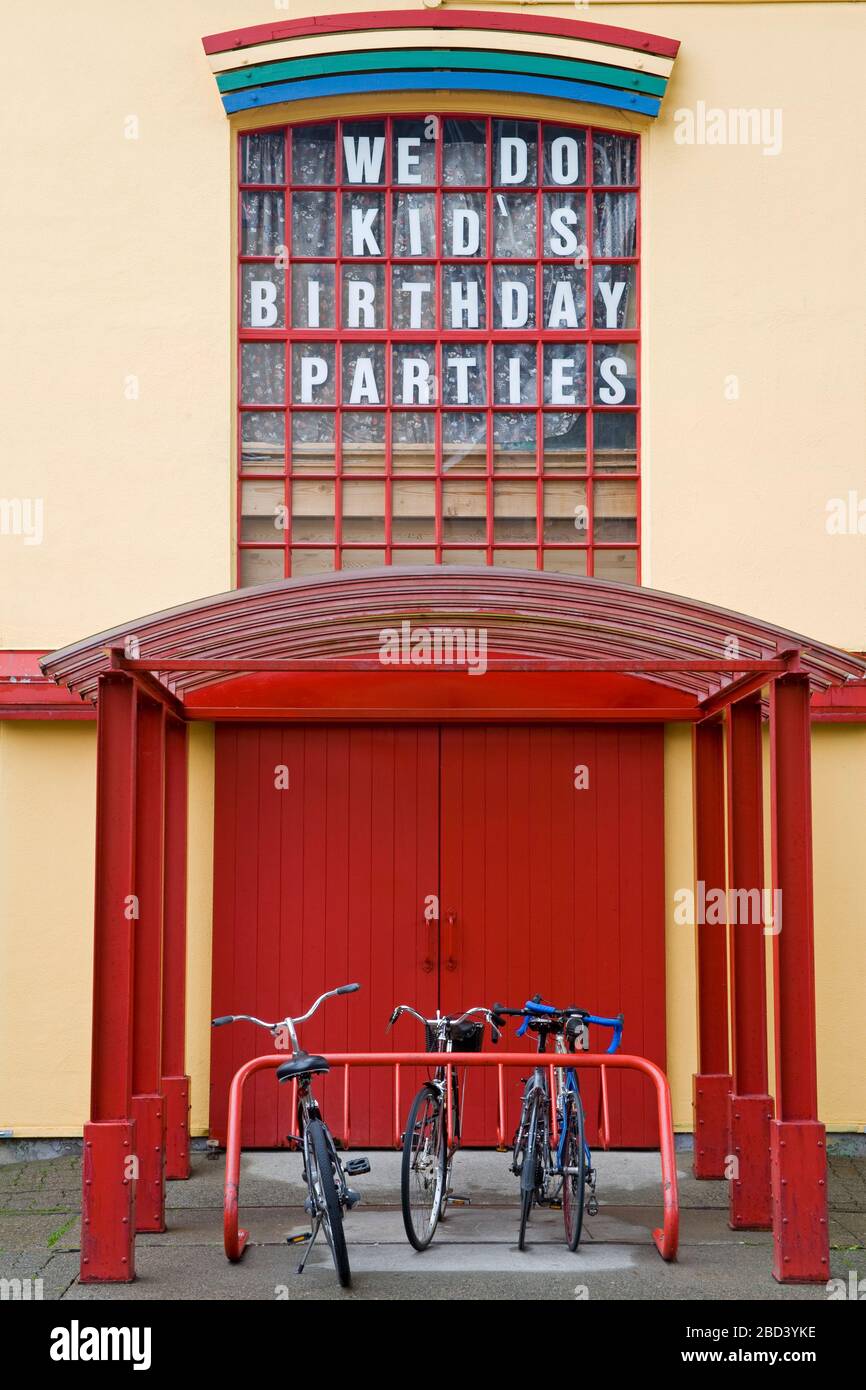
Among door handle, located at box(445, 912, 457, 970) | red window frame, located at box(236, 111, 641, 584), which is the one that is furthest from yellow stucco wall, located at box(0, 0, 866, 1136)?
door handle, located at box(445, 912, 457, 970)

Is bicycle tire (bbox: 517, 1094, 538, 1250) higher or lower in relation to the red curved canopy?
lower

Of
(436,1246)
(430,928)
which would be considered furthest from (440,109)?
(436,1246)

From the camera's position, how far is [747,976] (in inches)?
291

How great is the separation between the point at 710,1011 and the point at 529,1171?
1.95m

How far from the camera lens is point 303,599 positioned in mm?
6977

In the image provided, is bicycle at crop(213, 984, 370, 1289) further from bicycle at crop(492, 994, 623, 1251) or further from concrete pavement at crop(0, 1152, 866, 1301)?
bicycle at crop(492, 994, 623, 1251)

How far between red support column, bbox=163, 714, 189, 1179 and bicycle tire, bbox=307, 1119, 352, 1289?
2.06 metres

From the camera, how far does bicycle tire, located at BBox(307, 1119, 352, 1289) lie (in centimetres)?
591

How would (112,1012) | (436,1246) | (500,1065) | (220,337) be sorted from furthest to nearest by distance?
(220,337)
(436,1246)
(500,1065)
(112,1012)

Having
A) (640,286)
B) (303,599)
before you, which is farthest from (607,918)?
(640,286)

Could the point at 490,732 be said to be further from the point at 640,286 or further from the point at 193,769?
the point at 640,286

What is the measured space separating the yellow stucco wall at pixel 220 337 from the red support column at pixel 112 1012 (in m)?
2.56

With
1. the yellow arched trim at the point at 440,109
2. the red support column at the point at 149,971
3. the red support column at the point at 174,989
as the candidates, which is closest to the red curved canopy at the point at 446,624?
the red support column at the point at 149,971

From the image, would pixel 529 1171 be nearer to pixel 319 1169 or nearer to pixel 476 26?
pixel 319 1169
